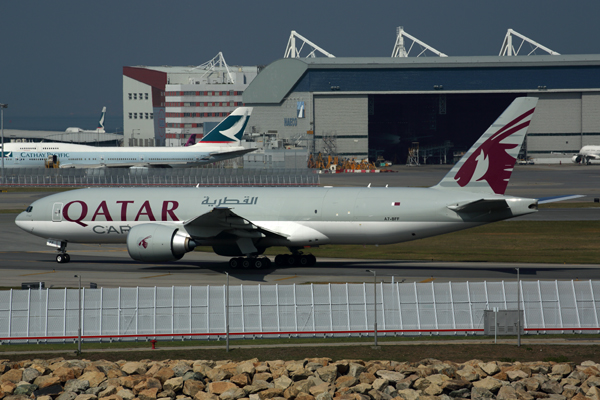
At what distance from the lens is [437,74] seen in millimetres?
149750

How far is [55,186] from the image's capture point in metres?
102

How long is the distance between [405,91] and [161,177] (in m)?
71.7

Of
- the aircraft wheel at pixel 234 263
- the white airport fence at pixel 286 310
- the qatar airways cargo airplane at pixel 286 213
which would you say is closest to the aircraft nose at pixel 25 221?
the qatar airways cargo airplane at pixel 286 213

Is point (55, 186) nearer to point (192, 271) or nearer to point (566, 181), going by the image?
point (192, 271)

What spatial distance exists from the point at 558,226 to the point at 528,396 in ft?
135

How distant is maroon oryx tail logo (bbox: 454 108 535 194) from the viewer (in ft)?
124

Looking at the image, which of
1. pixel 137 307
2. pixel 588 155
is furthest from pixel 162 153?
pixel 137 307

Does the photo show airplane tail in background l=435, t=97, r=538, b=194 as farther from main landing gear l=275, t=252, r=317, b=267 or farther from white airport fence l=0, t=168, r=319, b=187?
white airport fence l=0, t=168, r=319, b=187

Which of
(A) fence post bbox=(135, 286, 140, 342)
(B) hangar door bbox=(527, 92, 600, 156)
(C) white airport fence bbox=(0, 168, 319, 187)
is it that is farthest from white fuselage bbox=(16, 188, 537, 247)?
(B) hangar door bbox=(527, 92, 600, 156)

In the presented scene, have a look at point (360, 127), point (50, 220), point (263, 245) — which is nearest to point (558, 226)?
point (263, 245)

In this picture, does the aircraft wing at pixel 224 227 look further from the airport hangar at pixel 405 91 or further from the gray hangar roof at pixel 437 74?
the gray hangar roof at pixel 437 74

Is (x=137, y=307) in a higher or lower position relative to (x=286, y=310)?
higher

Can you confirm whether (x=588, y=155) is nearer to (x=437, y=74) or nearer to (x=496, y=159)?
(x=437, y=74)

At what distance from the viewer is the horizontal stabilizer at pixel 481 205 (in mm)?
35938
